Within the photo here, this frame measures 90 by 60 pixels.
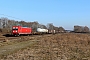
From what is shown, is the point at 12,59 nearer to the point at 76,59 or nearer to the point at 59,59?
the point at 59,59

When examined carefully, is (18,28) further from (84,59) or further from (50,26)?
(50,26)

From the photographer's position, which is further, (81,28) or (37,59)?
(81,28)

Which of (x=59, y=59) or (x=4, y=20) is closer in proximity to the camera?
(x=59, y=59)

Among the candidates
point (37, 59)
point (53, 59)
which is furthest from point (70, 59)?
point (37, 59)

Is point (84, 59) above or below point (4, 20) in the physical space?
below

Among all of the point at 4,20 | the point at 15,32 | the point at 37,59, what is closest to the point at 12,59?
the point at 37,59

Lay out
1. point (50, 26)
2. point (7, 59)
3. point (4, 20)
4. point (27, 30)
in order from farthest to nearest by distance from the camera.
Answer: point (50, 26)
point (4, 20)
point (27, 30)
point (7, 59)

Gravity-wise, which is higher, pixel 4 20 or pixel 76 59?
pixel 4 20

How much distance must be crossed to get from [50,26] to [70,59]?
15079cm

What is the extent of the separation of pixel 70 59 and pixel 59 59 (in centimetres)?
71

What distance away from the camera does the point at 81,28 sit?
654 feet

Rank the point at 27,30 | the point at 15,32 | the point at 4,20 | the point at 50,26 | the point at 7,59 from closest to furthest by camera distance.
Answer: the point at 7,59 → the point at 15,32 → the point at 27,30 → the point at 4,20 → the point at 50,26

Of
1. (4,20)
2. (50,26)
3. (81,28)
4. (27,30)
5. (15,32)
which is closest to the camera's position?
(15,32)

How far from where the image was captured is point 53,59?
1129 cm
